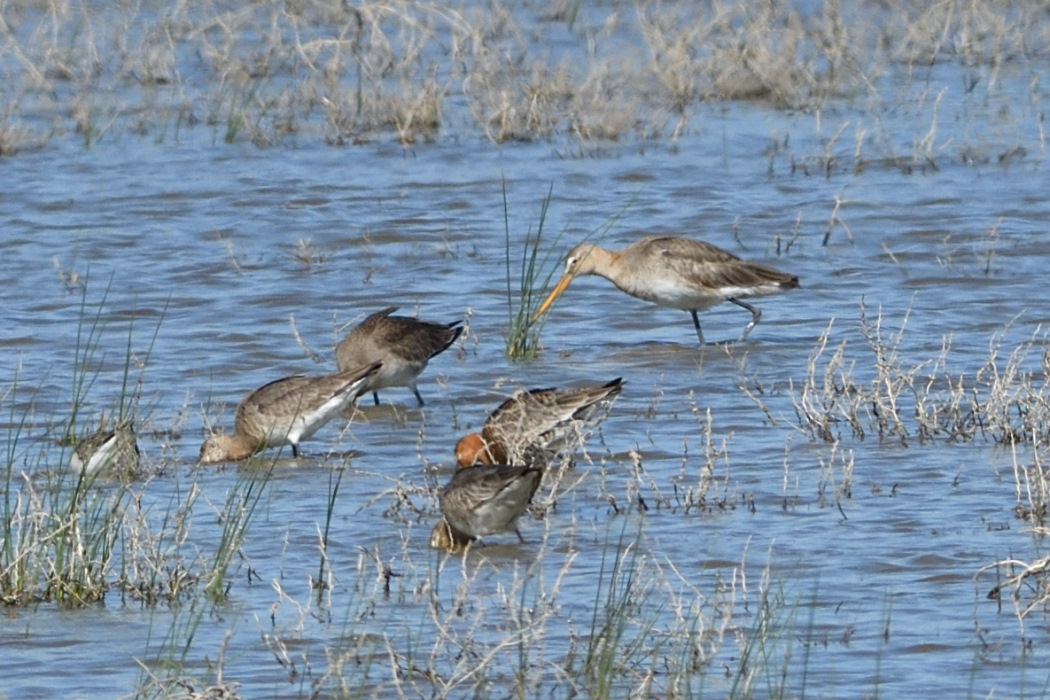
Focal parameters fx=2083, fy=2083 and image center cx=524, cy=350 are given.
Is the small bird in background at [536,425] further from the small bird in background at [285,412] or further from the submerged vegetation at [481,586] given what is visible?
the small bird in background at [285,412]

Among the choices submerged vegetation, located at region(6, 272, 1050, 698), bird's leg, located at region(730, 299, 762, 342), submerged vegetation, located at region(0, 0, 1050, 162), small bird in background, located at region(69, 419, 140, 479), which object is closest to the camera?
submerged vegetation, located at region(6, 272, 1050, 698)

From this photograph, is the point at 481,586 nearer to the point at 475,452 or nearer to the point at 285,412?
the point at 475,452

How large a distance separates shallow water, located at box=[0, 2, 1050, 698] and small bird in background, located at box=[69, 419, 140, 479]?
21 centimetres

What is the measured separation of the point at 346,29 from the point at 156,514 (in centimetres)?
1184

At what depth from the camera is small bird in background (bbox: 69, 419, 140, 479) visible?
713cm

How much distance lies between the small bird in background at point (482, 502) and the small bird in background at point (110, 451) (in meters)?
1.08

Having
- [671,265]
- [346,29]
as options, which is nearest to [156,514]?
[671,265]

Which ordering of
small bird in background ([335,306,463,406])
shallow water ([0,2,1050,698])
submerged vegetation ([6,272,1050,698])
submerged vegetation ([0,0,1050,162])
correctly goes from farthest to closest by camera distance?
submerged vegetation ([0,0,1050,162]), small bird in background ([335,306,463,406]), shallow water ([0,2,1050,698]), submerged vegetation ([6,272,1050,698])

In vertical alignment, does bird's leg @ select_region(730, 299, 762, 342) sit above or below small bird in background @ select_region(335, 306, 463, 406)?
below

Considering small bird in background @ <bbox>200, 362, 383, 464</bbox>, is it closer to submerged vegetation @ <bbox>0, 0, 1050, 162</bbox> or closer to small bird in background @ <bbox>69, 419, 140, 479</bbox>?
small bird in background @ <bbox>69, 419, 140, 479</bbox>

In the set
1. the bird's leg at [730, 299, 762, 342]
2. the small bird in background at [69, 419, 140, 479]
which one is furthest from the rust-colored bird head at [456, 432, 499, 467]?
the bird's leg at [730, 299, 762, 342]

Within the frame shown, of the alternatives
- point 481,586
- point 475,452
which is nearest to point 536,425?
point 475,452

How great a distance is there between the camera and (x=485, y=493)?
6.88 m

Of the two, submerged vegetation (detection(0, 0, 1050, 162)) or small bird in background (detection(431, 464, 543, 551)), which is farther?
submerged vegetation (detection(0, 0, 1050, 162))
